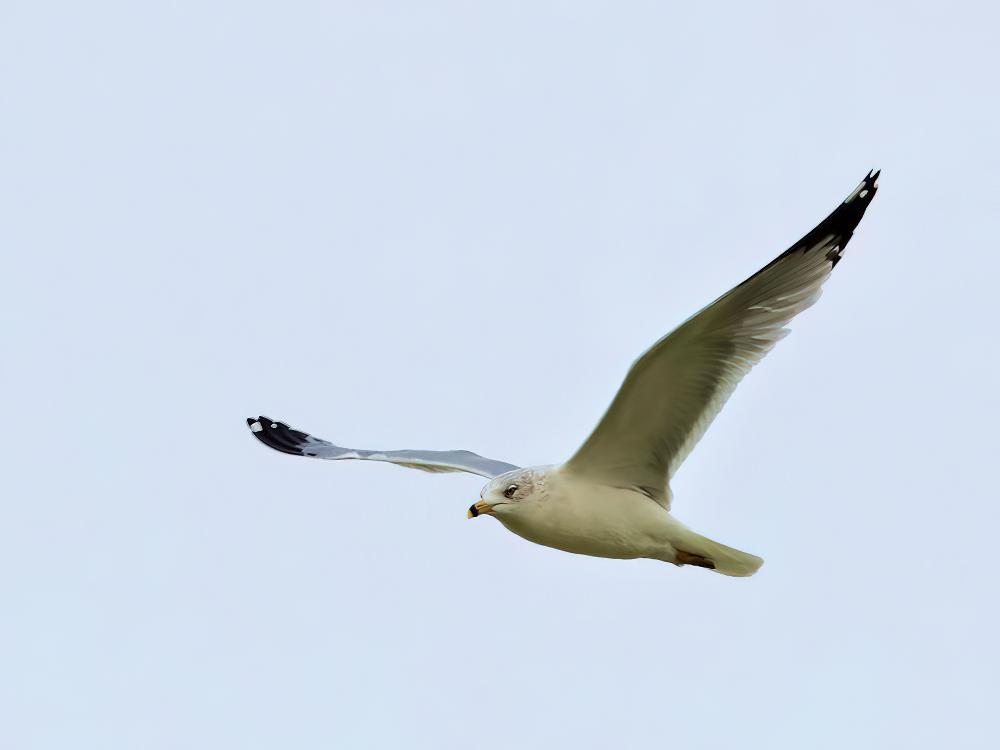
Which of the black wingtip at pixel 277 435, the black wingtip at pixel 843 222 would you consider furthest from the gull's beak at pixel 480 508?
the black wingtip at pixel 277 435

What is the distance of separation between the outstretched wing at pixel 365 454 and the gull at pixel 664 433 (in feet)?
3.24

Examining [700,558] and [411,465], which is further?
[411,465]

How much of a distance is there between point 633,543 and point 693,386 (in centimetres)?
101

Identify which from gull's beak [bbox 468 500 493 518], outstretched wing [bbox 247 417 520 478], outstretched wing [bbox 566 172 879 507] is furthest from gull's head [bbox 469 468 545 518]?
outstretched wing [bbox 247 417 520 478]

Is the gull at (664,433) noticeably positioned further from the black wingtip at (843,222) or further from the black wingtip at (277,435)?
the black wingtip at (277,435)

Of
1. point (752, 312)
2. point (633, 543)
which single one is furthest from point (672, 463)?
point (752, 312)

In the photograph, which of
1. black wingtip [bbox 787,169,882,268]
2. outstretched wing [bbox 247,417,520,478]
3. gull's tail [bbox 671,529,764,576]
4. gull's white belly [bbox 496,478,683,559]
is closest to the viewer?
black wingtip [bbox 787,169,882,268]

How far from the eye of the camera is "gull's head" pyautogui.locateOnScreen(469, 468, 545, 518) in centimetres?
898

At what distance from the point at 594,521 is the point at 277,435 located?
152 inches

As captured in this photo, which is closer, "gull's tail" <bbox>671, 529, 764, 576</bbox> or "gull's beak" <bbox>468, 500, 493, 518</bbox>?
"gull's beak" <bbox>468, 500, 493, 518</bbox>

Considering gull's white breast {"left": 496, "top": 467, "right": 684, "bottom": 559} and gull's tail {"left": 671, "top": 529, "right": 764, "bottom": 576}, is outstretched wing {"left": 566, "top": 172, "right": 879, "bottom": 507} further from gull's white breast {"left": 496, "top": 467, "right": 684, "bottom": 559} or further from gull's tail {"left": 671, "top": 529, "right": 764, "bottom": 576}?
gull's tail {"left": 671, "top": 529, "right": 764, "bottom": 576}

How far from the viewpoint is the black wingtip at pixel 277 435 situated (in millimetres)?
11944

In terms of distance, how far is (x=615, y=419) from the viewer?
894 centimetres

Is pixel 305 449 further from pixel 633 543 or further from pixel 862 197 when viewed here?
pixel 862 197
